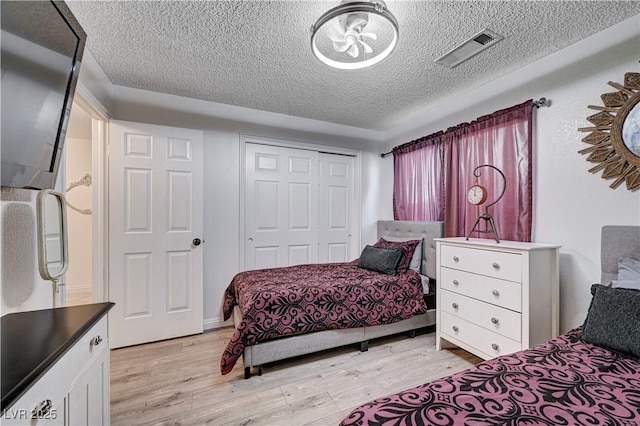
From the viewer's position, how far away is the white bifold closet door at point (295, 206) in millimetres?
3316

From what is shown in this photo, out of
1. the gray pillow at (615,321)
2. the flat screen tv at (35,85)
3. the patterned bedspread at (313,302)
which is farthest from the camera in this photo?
the patterned bedspread at (313,302)

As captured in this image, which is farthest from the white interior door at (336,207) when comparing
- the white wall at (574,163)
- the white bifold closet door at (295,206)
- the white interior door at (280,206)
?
the white wall at (574,163)

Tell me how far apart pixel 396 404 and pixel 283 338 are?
1.44m

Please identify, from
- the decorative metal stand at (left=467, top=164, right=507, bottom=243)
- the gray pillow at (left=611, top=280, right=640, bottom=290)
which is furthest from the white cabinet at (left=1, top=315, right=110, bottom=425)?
the decorative metal stand at (left=467, top=164, right=507, bottom=243)

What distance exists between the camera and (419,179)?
3.46 m

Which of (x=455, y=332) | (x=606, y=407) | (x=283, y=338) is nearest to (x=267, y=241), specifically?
(x=283, y=338)

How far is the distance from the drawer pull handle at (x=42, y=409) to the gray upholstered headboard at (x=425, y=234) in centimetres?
296

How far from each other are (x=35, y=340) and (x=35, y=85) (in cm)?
98

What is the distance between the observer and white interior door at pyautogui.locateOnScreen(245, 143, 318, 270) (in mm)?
3299

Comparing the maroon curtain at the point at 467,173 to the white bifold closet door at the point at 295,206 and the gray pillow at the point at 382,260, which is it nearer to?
the gray pillow at the point at 382,260

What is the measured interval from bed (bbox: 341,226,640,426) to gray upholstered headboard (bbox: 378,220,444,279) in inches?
60.6

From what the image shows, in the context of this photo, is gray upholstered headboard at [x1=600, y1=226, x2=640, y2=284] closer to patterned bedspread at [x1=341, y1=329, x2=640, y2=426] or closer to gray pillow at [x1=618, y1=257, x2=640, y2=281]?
gray pillow at [x1=618, y1=257, x2=640, y2=281]

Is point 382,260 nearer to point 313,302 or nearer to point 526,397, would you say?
point 313,302

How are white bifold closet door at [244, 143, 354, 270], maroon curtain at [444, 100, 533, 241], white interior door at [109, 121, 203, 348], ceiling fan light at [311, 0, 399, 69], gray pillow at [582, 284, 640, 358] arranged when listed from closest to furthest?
gray pillow at [582, 284, 640, 358] < ceiling fan light at [311, 0, 399, 69] < maroon curtain at [444, 100, 533, 241] < white interior door at [109, 121, 203, 348] < white bifold closet door at [244, 143, 354, 270]
